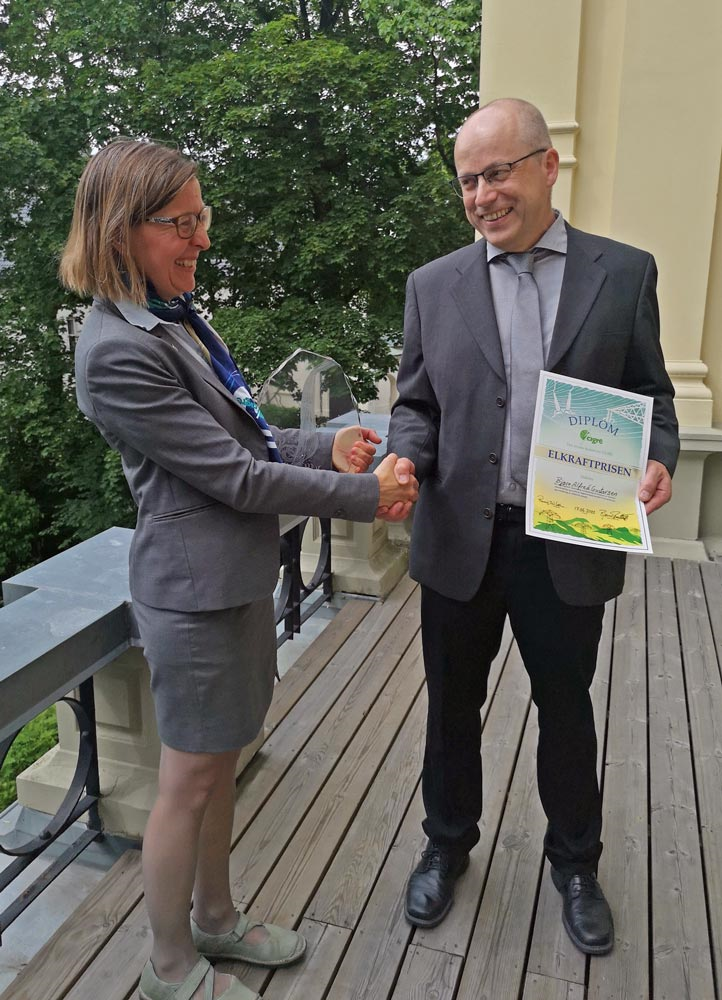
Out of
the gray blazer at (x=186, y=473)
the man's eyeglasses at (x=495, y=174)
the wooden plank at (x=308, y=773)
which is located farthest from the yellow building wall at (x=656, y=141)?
the gray blazer at (x=186, y=473)

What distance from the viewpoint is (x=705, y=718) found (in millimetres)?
2709

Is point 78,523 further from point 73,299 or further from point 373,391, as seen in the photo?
point 373,391

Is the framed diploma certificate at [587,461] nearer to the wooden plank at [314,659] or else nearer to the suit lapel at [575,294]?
the suit lapel at [575,294]

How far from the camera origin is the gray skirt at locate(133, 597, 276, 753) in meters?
1.43

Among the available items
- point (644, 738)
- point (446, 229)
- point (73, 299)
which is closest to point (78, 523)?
point (73, 299)

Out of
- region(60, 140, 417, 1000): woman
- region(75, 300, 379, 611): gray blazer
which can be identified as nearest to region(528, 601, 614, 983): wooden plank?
region(60, 140, 417, 1000): woman

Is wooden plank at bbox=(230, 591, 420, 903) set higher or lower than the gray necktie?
lower

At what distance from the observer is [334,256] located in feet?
38.4

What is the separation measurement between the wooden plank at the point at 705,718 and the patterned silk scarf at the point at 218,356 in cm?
141

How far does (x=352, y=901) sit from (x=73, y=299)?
12.2 metres

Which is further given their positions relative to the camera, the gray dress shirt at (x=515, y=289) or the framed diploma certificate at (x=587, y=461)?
the gray dress shirt at (x=515, y=289)

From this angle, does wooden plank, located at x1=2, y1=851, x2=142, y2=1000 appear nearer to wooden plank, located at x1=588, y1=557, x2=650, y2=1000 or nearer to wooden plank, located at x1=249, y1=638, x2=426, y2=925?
wooden plank, located at x1=249, y1=638, x2=426, y2=925

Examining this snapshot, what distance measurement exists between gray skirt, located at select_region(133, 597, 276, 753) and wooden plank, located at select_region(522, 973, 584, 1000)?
0.77 m

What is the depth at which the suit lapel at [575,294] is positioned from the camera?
1603 millimetres
